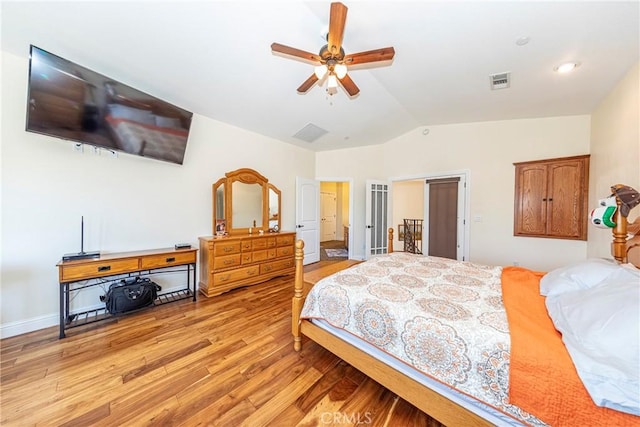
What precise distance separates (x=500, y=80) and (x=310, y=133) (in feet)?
9.31

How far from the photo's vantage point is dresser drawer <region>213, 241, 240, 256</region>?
3184 mm

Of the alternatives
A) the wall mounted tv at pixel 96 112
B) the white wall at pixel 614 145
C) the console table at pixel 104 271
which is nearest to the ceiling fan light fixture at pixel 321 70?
the wall mounted tv at pixel 96 112

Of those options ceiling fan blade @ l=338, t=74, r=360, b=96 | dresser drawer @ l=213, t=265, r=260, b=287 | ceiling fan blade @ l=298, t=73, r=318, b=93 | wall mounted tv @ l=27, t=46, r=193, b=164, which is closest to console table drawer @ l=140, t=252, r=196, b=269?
dresser drawer @ l=213, t=265, r=260, b=287

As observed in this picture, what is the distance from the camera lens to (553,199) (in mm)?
3410

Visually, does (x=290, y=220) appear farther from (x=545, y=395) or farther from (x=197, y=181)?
(x=545, y=395)

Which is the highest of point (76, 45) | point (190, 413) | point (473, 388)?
point (76, 45)

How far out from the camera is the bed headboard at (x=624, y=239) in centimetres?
163

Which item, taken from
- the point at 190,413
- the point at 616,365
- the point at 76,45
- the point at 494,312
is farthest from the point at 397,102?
the point at 190,413

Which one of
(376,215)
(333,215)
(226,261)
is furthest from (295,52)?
(333,215)

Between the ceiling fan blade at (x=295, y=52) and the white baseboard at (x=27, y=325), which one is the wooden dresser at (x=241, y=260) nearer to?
the white baseboard at (x=27, y=325)

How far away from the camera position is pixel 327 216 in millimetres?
8164

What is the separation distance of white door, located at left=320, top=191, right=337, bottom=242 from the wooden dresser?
12.7 feet

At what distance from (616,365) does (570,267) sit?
103cm

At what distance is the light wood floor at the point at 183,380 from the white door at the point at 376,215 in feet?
10.6
